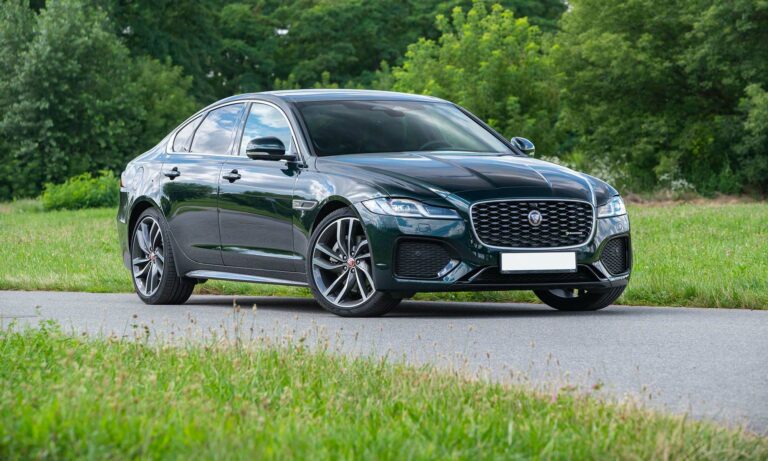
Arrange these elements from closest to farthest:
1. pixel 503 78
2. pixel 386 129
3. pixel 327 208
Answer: pixel 327 208 < pixel 386 129 < pixel 503 78

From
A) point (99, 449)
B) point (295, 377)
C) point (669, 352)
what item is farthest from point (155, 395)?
point (669, 352)

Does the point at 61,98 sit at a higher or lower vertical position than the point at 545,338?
lower

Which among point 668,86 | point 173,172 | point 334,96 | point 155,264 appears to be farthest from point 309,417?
point 668,86

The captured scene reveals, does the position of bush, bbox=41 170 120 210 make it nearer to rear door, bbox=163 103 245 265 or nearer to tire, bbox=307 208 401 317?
rear door, bbox=163 103 245 265

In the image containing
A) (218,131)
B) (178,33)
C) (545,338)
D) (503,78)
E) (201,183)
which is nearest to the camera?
(545,338)

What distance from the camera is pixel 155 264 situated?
12648mm

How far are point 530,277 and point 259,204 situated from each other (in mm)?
2269

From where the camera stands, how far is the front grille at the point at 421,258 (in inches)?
395

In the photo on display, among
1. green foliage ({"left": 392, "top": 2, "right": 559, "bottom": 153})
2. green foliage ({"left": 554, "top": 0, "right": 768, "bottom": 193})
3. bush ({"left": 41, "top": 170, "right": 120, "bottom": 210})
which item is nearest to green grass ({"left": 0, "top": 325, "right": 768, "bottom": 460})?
green foliage ({"left": 554, "top": 0, "right": 768, "bottom": 193})

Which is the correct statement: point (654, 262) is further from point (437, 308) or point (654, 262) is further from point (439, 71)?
point (439, 71)

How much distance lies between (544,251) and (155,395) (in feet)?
16.1

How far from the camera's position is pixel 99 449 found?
4441 mm

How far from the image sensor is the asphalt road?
21.9ft

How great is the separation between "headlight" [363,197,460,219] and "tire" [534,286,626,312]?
1.69 meters
